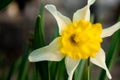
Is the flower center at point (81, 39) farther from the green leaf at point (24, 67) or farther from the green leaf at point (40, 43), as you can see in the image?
the green leaf at point (24, 67)

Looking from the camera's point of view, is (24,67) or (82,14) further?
(24,67)

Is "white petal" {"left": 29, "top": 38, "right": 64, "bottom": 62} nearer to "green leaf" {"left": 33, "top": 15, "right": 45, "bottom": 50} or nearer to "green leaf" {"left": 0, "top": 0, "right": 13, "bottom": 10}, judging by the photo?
"green leaf" {"left": 33, "top": 15, "right": 45, "bottom": 50}

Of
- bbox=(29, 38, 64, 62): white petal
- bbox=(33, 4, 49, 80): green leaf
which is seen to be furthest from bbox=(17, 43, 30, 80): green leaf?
bbox=(29, 38, 64, 62): white petal

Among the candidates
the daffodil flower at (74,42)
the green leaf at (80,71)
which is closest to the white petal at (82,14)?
the daffodil flower at (74,42)

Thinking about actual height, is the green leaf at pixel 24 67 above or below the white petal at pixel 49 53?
below

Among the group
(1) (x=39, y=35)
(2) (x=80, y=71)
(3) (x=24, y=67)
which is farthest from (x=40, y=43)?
(3) (x=24, y=67)

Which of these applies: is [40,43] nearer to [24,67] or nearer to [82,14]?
[82,14]

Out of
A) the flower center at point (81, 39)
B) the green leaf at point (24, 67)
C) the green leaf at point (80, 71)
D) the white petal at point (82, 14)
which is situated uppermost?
the white petal at point (82, 14)

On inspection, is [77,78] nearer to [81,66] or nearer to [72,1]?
[81,66]
